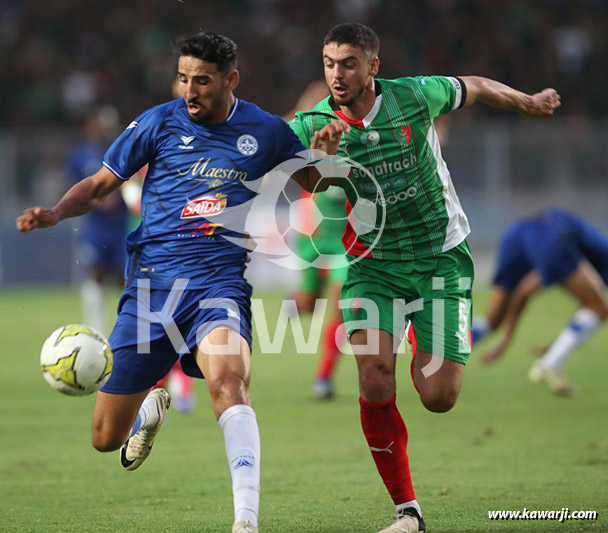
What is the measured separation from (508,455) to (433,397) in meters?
1.92

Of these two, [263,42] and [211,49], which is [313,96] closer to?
[211,49]

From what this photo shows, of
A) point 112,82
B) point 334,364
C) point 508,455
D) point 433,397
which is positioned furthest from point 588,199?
point 433,397

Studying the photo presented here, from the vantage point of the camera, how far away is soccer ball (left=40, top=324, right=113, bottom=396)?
16.1ft

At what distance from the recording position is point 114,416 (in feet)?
17.5

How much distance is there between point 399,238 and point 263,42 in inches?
673

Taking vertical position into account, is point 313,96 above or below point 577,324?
above

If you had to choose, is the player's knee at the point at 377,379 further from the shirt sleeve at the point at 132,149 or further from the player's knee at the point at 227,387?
the shirt sleeve at the point at 132,149

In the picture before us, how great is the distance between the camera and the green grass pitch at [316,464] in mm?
5344

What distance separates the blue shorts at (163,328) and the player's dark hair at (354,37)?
1.28m

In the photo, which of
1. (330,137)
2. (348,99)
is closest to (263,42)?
(348,99)

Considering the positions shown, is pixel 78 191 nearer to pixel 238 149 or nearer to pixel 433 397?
pixel 238 149

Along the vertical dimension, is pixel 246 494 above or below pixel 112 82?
below

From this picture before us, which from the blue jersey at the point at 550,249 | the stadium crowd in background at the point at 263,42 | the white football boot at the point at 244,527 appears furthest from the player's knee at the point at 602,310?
the stadium crowd in background at the point at 263,42

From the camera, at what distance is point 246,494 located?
14.5ft
